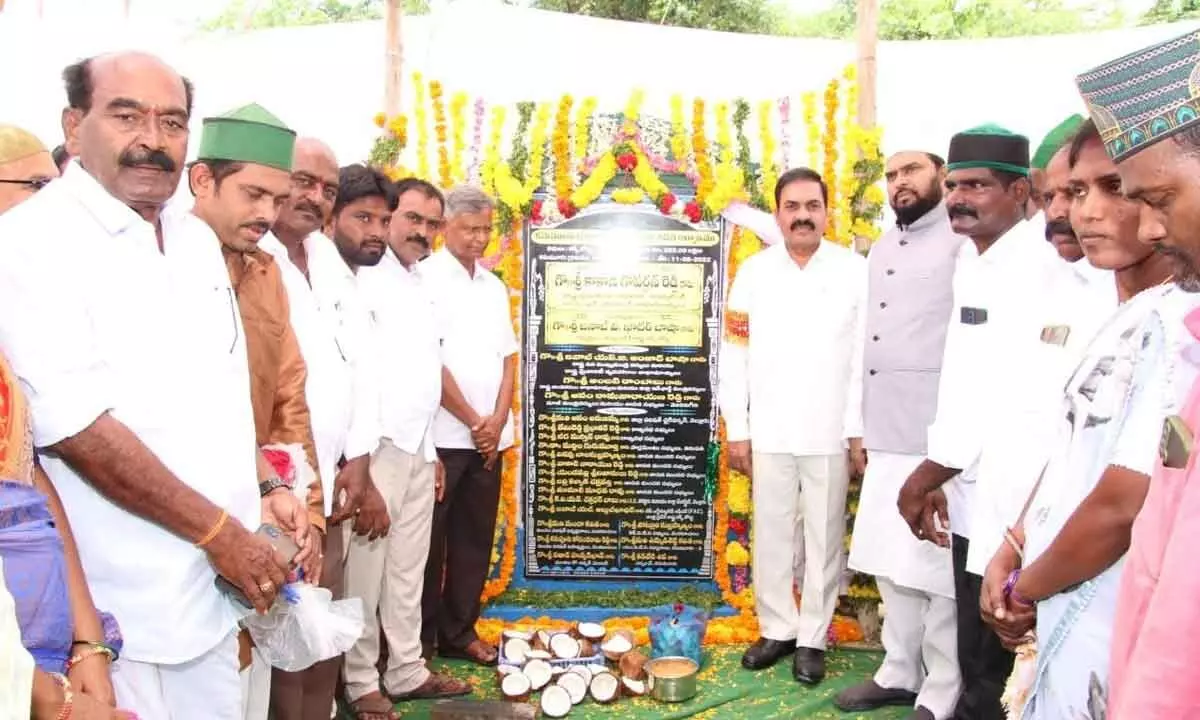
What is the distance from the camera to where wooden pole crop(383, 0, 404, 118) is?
16.4 ft

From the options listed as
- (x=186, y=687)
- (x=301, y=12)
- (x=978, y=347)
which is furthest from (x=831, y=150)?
(x=301, y=12)

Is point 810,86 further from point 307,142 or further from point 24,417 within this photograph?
point 24,417

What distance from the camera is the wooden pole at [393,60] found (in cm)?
500

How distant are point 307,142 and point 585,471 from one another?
2.36m

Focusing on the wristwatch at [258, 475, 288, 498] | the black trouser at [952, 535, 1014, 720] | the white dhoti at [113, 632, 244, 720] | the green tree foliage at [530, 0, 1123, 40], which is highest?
the green tree foliage at [530, 0, 1123, 40]

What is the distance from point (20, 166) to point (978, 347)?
9.67 ft

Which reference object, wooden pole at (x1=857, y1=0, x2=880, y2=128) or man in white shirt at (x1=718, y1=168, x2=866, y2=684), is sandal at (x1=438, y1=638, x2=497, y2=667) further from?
wooden pole at (x1=857, y1=0, x2=880, y2=128)

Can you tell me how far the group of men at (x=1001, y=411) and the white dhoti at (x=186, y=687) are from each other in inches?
66.6

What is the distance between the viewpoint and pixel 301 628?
86.3 inches

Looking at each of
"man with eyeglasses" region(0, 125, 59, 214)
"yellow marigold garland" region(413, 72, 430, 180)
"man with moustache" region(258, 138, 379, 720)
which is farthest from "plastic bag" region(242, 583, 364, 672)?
"yellow marigold garland" region(413, 72, 430, 180)

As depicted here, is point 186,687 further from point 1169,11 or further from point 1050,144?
point 1169,11

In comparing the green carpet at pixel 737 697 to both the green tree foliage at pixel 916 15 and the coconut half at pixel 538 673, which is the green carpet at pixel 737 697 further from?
the green tree foliage at pixel 916 15

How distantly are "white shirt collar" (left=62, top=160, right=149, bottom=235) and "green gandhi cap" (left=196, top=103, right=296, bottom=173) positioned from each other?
549 millimetres

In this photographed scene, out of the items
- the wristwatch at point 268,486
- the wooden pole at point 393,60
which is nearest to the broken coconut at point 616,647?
the wristwatch at point 268,486
